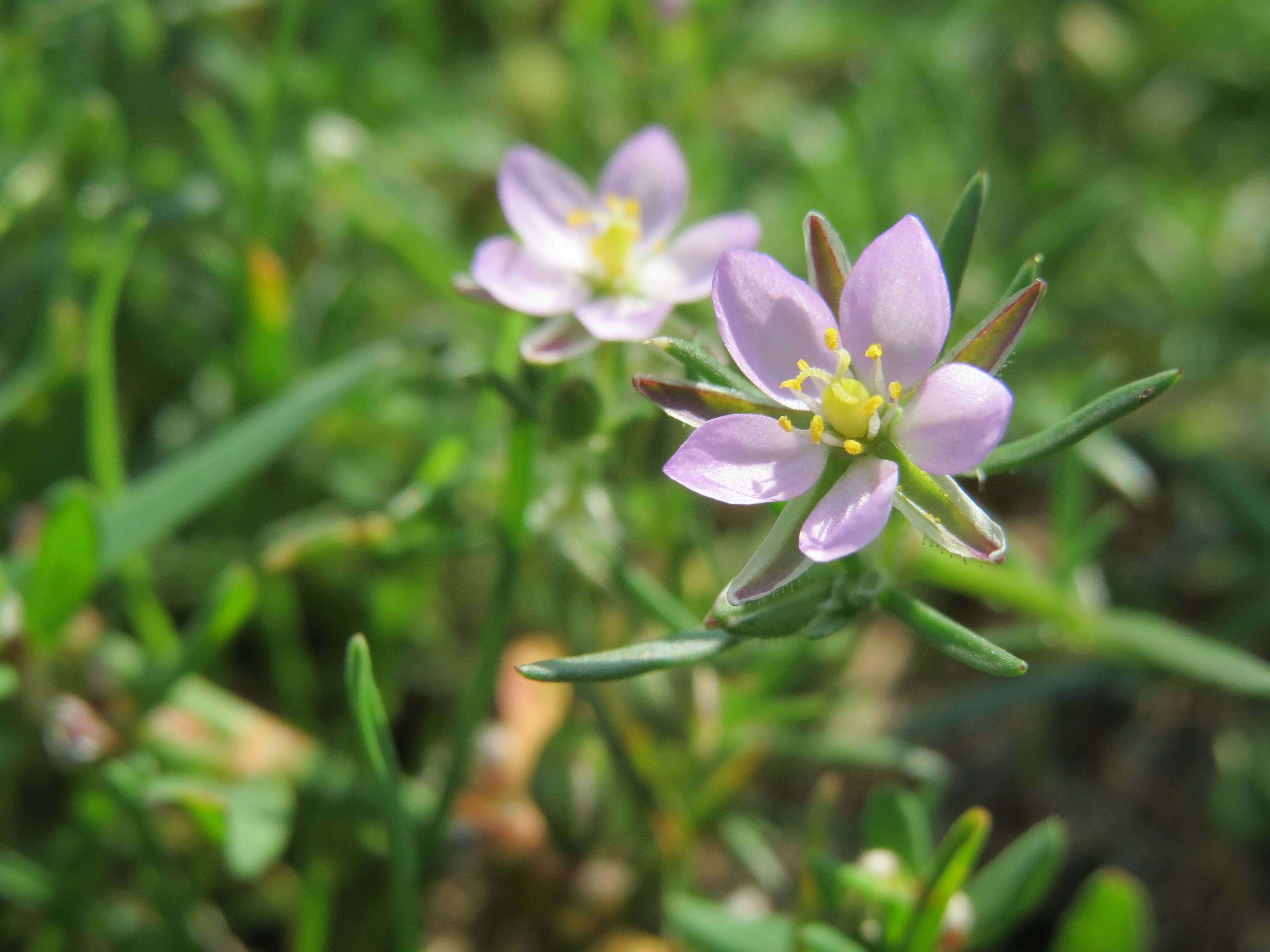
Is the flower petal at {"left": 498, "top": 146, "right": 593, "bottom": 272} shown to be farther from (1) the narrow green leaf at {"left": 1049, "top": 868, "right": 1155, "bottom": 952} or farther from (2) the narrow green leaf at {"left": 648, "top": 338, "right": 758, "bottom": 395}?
(1) the narrow green leaf at {"left": 1049, "top": 868, "right": 1155, "bottom": 952}

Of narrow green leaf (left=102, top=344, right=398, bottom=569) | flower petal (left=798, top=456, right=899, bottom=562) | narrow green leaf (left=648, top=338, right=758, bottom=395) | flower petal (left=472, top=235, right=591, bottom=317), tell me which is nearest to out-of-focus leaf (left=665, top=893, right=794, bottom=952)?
flower petal (left=798, top=456, right=899, bottom=562)

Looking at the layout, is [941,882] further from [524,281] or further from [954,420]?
[524,281]

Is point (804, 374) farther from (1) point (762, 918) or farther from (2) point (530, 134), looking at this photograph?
(2) point (530, 134)

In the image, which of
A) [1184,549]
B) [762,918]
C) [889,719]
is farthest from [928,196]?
[762,918]

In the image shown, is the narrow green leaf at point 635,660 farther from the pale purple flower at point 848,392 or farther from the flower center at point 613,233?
the flower center at point 613,233

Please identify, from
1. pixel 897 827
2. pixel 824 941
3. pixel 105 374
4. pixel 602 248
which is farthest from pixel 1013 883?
pixel 105 374

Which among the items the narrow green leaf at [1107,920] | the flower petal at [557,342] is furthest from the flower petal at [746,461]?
the narrow green leaf at [1107,920]

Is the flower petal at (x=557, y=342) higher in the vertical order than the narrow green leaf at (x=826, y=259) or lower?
lower
